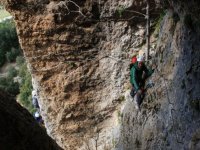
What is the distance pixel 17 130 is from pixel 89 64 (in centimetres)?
667

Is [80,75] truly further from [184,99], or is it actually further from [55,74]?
[184,99]

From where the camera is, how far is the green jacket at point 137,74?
1005 cm

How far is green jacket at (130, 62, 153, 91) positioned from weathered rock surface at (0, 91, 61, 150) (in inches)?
151

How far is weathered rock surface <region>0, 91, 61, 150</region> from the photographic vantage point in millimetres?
5430

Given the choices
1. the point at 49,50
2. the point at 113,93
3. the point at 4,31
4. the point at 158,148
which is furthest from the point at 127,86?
the point at 4,31

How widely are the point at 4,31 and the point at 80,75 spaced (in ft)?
73.1

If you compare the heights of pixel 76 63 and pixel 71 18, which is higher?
pixel 71 18

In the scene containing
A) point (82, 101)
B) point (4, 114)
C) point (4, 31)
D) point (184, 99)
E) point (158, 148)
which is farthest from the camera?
point (4, 31)

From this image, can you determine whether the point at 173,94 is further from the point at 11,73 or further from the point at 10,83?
the point at 11,73

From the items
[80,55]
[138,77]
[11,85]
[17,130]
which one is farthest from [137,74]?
[11,85]

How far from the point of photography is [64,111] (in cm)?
1285

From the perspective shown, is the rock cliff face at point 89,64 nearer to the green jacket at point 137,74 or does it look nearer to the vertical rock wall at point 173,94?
the vertical rock wall at point 173,94

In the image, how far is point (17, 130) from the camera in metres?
5.68

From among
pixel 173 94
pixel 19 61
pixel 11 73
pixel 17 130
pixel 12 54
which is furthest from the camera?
pixel 12 54
